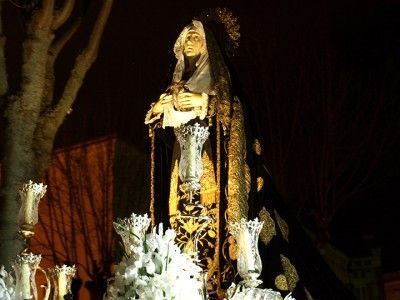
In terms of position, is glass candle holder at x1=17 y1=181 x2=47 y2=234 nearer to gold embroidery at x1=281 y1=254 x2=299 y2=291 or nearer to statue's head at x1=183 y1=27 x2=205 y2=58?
gold embroidery at x1=281 y1=254 x2=299 y2=291

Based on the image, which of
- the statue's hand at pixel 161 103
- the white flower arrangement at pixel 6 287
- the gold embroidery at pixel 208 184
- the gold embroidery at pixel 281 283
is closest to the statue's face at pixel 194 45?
the statue's hand at pixel 161 103

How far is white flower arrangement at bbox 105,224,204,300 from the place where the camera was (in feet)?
13.2

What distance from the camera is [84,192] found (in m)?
13.7

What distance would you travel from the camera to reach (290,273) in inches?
231

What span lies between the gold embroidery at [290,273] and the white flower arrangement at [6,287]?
231 centimetres

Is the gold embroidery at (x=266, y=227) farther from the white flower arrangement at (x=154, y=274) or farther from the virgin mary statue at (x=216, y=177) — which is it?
the white flower arrangement at (x=154, y=274)

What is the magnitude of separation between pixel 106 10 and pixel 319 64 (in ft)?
16.4

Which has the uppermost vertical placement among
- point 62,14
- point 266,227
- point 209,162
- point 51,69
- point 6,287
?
point 62,14

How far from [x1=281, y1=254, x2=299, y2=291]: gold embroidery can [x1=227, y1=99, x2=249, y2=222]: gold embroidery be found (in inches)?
20.0

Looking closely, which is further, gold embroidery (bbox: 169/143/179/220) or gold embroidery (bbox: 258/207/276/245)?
gold embroidery (bbox: 169/143/179/220)

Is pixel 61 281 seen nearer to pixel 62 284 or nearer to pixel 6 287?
pixel 62 284

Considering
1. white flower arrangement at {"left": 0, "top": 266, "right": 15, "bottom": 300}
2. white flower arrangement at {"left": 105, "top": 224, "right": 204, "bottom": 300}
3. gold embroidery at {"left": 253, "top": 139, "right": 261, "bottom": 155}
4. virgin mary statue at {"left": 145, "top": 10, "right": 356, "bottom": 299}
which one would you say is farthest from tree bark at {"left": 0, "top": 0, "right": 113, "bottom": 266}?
white flower arrangement at {"left": 105, "top": 224, "right": 204, "bottom": 300}

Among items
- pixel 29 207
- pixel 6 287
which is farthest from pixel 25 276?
pixel 29 207

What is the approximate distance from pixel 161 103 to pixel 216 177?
0.86 meters
